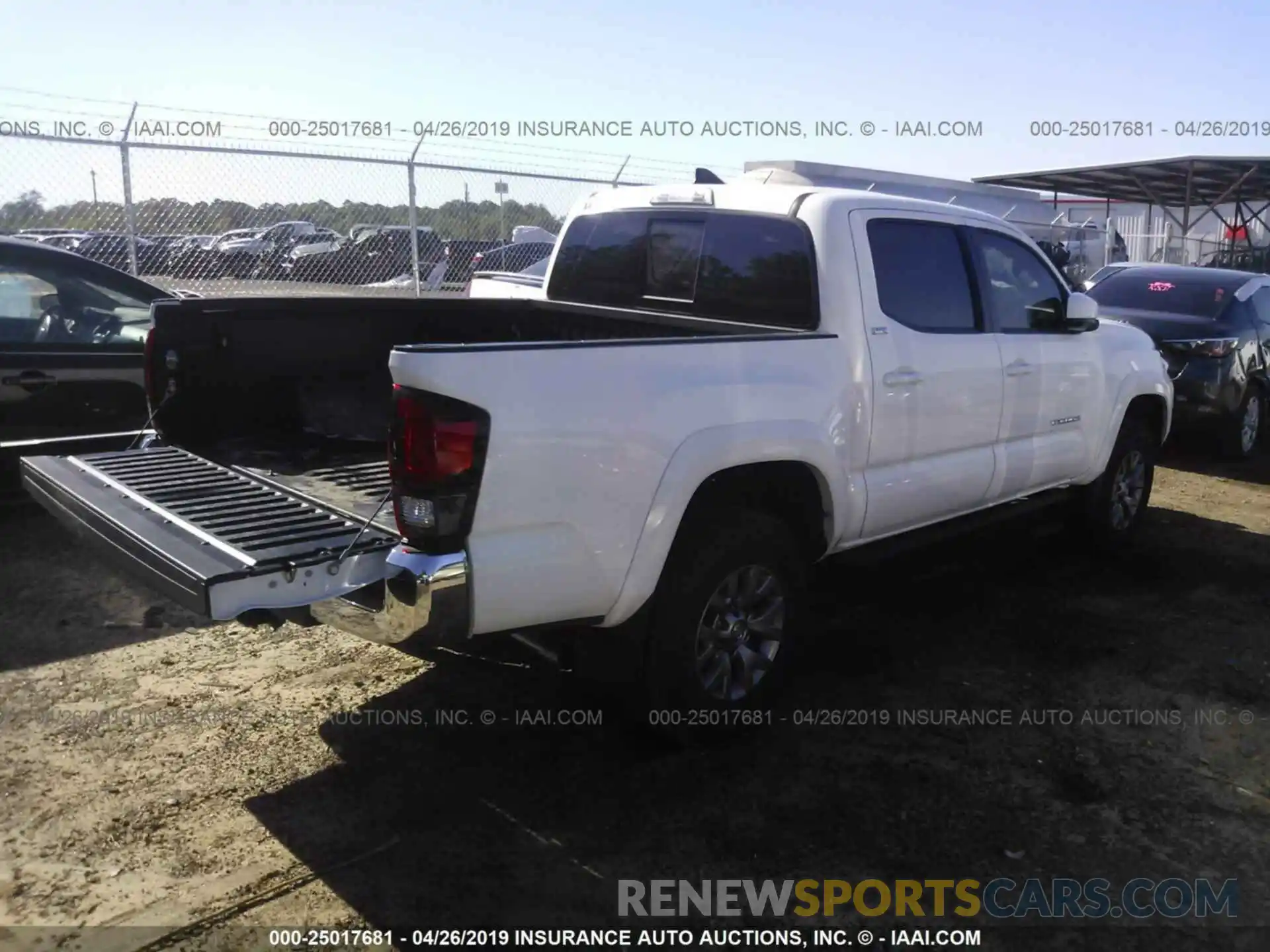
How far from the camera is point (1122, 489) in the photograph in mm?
6602

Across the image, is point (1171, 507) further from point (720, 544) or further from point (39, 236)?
point (39, 236)

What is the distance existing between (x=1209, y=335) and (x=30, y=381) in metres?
8.93

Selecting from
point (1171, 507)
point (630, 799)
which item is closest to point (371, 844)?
point (630, 799)

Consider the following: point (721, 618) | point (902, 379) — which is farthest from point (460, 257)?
point (721, 618)

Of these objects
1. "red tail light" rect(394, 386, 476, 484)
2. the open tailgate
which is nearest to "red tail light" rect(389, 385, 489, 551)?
"red tail light" rect(394, 386, 476, 484)

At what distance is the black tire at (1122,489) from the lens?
6.34 meters

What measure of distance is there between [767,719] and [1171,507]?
5170mm

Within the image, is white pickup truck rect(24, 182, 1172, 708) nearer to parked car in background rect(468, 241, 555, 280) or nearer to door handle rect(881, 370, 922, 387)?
door handle rect(881, 370, 922, 387)

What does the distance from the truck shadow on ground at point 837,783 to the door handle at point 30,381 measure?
2.92 metres

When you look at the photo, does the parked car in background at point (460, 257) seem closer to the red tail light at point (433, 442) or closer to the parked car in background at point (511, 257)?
the parked car in background at point (511, 257)

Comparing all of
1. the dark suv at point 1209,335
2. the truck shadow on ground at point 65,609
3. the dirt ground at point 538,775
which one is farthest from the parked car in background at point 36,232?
the dark suv at point 1209,335

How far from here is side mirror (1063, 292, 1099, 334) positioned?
5488 millimetres

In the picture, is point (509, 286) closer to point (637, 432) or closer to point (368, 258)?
point (637, 432)

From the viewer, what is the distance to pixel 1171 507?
7984 mm
